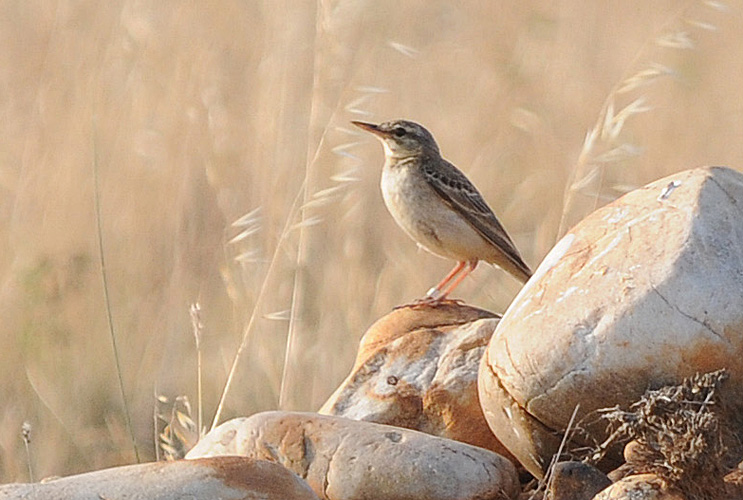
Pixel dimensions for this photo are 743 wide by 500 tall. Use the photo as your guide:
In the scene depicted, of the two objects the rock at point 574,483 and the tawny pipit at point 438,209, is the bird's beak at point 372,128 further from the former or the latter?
the rock at point 574,483

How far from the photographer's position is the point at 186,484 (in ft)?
11.9

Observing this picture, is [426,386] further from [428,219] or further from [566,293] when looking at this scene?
[428,219]

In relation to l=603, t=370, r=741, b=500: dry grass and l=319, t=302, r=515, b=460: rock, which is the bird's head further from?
l=603, t=370, r=741, b=500: dry grass

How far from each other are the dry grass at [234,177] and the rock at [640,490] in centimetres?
229

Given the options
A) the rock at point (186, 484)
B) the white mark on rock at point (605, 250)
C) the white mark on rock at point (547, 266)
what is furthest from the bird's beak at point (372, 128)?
the rock at point (186, 484)

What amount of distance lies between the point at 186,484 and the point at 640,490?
3.60 ft

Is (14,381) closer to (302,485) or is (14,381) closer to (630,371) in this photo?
(302,485)

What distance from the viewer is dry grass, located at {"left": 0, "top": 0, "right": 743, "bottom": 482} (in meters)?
6.59

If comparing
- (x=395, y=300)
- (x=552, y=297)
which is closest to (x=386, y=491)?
(x=552, y=297)

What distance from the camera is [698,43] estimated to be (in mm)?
9961

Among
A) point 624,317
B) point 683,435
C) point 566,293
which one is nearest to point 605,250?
point 566,293

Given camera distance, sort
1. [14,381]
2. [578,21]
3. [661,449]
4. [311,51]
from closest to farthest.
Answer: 1. [661,449]
2. [14,381]
3. [311,51]
4. [578,21]

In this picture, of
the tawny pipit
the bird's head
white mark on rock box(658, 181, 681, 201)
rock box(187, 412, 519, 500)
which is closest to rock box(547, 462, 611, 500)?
rock box(187, 412, 519, 500)

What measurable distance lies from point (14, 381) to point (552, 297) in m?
3.67
